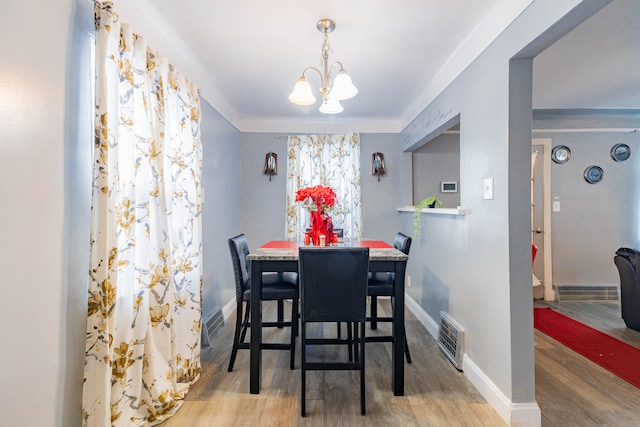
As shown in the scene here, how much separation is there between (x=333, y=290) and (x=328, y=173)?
2550 millimetres

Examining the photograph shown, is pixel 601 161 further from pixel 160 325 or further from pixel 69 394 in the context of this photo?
pixel 69 394

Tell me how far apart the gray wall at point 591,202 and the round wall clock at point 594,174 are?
0.05 metres

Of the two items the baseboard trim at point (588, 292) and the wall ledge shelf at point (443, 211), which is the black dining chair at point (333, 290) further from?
the baseboard trim at point (588, 292)

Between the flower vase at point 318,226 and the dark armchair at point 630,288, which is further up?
the flower vase at point 318,226

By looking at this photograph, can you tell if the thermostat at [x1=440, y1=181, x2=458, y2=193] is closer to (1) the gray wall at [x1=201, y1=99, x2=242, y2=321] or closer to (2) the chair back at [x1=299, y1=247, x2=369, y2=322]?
(1) the gray wall at [x1=201, y1=99, x2=242, y2=321]

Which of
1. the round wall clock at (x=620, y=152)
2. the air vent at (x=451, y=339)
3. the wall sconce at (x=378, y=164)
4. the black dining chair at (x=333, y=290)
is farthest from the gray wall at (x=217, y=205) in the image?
the round wall clock at (x=620, y=152)

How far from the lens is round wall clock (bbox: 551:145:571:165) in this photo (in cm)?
393

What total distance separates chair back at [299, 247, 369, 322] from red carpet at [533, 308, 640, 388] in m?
2.00

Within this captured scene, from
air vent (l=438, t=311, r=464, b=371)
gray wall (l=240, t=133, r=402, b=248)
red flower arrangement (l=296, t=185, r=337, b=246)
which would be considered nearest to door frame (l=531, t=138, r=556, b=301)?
gray wall (l=240, t=133, r=402, b=248)

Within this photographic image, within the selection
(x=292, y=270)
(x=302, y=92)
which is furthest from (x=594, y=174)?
(x=292, y=270)

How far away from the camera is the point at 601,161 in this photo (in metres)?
3.91

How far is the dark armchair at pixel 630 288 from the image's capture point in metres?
2.89

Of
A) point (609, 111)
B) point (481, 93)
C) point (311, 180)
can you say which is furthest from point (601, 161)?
point (311, 180)

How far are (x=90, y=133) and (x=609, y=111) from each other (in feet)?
16.6
